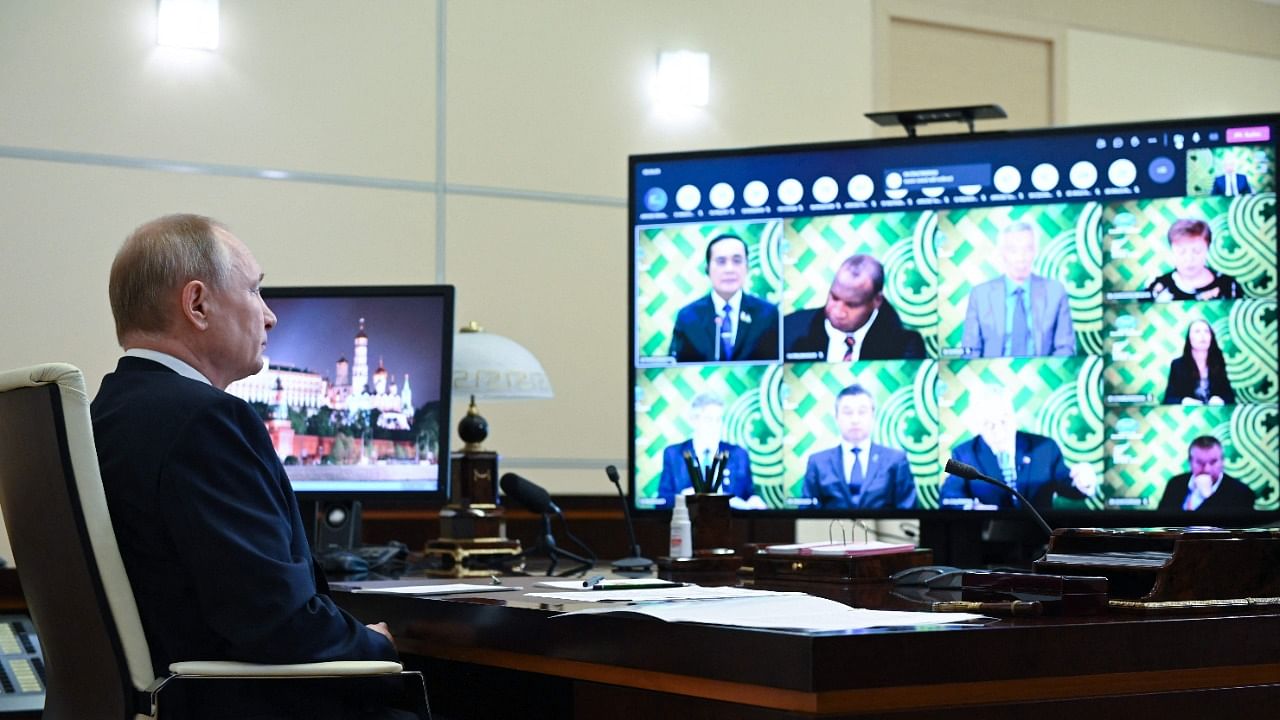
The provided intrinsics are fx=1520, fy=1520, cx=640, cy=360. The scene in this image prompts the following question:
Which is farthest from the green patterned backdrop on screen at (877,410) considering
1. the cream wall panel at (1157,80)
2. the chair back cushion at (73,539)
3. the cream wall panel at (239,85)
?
the cream wall panel at (1157,80)

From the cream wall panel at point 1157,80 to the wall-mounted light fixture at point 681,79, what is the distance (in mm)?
1583

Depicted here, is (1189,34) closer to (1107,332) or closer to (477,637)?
(1107,332)

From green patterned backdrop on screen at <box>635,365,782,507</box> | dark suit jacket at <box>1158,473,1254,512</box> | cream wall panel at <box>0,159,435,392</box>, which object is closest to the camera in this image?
dark suit jacket at <box>1158,473,1254,512</box>

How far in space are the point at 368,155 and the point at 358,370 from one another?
1.97 m

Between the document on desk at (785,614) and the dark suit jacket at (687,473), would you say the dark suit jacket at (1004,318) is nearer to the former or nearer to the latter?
the dark suit jacket at (687,473)

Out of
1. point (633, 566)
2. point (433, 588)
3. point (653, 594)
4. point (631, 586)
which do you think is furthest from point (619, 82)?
point (653, 594)

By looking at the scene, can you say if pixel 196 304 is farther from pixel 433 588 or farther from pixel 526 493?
pixel 526 493

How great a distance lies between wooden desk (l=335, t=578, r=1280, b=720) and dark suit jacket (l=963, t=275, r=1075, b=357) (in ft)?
2.81

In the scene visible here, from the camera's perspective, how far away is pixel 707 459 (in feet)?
8.64

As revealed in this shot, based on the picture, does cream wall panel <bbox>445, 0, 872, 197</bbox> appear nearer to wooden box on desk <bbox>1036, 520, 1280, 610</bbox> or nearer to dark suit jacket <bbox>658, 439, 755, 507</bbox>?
dark suit jacket <bbox>658, 439, 755, 507</bbox>

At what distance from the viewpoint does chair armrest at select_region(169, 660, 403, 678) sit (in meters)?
1.58

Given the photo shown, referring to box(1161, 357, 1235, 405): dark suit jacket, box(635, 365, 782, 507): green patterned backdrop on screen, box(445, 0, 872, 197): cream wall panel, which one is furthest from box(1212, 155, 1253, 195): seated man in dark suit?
box(445, 0, 872, 197): cream wall panel

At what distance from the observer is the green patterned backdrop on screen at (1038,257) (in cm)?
250

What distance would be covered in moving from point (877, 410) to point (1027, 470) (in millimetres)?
263
